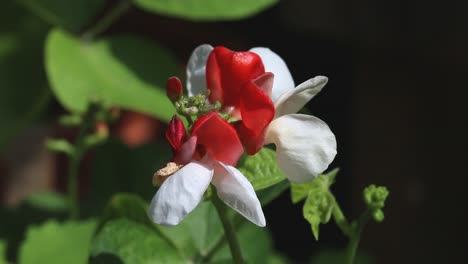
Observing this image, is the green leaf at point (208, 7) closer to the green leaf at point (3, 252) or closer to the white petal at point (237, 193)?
the green leaf at point (3, 252)

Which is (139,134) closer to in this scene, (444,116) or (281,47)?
(281,47)

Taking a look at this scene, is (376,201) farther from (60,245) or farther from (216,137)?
(60,245)

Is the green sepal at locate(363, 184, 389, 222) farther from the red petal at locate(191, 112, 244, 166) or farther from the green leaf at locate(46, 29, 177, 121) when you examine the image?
the green leaf at locate(46, 29, 177, 121)

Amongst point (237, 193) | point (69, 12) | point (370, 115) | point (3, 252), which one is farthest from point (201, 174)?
point (370, 115)

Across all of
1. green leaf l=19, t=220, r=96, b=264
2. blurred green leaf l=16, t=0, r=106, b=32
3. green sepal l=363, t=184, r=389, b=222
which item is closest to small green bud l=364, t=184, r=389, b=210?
green sepal l=363, t=184, r=389, b=222

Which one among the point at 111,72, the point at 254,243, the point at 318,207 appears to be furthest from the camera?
the point at 111,72

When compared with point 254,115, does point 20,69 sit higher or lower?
lower

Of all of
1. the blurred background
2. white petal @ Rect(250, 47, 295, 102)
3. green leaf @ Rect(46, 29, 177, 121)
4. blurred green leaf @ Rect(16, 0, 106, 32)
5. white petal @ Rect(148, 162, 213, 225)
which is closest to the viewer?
white petal @ Rect(148, 162, 213, 225)
